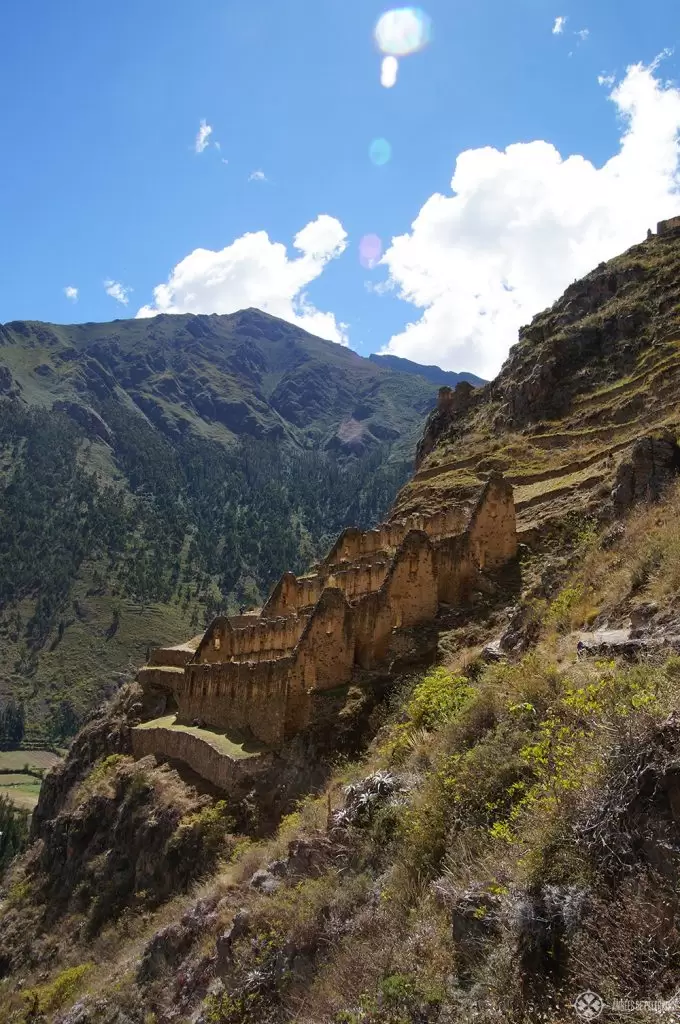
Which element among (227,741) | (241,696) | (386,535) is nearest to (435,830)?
(227,741)

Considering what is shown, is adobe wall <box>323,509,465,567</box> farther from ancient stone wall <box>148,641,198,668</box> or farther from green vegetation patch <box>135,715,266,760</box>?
green vegetation patch <box>135,715,266,760</box>

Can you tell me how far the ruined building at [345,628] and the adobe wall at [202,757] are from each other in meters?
0.71

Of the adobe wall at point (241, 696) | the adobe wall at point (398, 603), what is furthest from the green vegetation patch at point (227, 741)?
the adobe wall at point (398, 603)

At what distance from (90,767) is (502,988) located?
31.2 m

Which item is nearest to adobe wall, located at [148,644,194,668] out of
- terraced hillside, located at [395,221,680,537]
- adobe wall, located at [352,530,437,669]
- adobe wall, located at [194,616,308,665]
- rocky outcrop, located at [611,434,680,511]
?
adobe wall, located at [194,616,308,665]

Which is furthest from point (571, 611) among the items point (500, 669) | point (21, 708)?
point (21, 708)

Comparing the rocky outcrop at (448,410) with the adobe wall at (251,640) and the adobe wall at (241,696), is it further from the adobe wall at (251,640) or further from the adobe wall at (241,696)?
the adobe wall at (241,696)

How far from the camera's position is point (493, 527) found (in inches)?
869

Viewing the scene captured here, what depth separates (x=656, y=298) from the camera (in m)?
52.4

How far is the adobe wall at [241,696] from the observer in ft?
65.8

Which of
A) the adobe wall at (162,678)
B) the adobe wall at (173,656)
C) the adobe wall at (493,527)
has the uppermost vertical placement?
the adobe wall at (493,527)

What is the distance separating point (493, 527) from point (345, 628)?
5.83 meters

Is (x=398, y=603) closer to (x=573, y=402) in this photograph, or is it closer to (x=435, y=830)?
(x=435, y=830)

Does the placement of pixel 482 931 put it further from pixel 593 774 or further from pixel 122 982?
pixel 122 982
